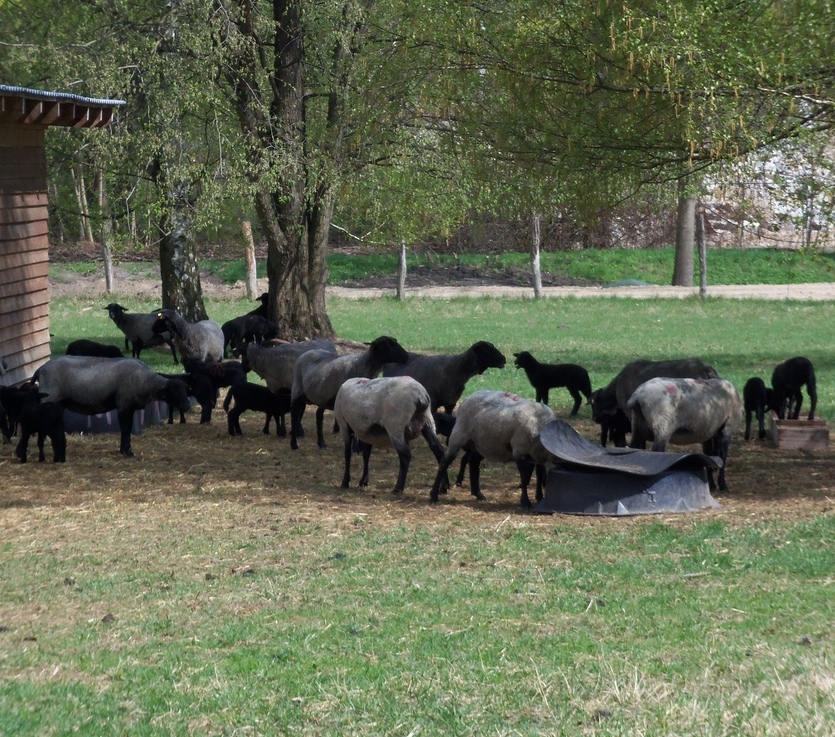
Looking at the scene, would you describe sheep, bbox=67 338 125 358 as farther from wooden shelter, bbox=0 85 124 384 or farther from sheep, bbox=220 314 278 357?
sheep, bbox=220 314 278 357

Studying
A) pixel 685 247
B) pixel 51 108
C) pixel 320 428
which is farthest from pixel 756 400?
pixel 685 247

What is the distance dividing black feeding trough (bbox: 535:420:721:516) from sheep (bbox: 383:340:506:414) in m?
3.20

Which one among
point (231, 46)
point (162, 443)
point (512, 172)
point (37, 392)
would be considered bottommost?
point (162, 443)

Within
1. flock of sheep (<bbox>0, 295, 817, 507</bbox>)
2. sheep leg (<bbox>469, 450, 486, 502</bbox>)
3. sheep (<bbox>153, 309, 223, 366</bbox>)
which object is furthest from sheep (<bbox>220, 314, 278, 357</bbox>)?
sheep leg (<bbox>469, 450, 486, 502</bbox>)

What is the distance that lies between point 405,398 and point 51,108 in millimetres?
6284

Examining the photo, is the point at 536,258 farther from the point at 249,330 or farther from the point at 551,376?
the point at 551,376

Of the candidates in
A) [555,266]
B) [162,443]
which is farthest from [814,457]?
[555,266]

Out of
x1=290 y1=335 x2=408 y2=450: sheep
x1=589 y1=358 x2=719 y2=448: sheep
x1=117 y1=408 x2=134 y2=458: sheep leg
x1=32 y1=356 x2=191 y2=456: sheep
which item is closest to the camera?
x1=589 y1=358 x2=719 y2=448: sheep

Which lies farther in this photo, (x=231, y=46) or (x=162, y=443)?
(x=231, y=46)

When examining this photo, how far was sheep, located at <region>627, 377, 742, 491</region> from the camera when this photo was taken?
35.4 ft

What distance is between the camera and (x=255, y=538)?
904 cm

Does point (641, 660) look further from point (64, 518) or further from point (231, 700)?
point (64, 518)

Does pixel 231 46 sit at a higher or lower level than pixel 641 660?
higher

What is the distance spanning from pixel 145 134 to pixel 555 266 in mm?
27462
